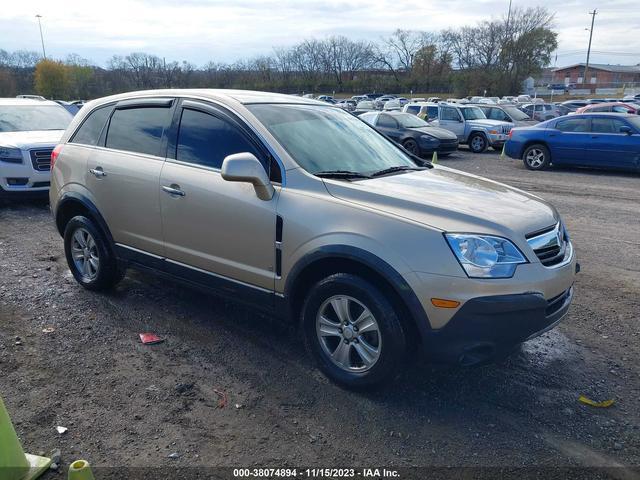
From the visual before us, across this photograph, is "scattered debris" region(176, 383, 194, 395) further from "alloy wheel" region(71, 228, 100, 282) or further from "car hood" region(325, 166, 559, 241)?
"alloy wheel" region(71, 228, 100, 282)

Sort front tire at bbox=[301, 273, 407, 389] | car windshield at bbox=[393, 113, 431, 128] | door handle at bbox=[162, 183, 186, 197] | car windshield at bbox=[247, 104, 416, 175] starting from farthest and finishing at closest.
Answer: car windshield at bbox=[393, 113, 431, 128], door handle at bbox=[162, 183, 186, 197], car windshield at bbox=[247, 104, 416, 175], front tire at bbox=[301, 273, 407, 389]

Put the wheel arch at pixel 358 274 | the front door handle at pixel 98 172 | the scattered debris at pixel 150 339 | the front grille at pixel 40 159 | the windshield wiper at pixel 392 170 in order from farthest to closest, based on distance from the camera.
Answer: the front grille at pixel 40 159
the front door handle at pixel 98 172
the scattered debris at pixel 150 339
the windshield wiper at pixel 392 170
the wheel arch at pixel 358 274

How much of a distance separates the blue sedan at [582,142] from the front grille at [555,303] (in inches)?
454

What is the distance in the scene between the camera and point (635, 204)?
9453mm

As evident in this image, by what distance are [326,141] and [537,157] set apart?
12.1 metres

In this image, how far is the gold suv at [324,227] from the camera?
2943 millimetres

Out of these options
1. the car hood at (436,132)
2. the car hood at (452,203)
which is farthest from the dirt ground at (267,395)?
the car hood at (436,132)

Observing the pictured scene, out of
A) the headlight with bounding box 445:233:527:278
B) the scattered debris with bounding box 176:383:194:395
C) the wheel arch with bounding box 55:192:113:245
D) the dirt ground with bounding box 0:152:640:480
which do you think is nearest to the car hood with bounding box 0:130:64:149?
the wheel arch with bounding box 55:192:113:245

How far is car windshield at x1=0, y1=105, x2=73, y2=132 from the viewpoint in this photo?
9.87m

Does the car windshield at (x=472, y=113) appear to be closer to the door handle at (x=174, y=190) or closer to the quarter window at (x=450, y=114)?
the quarter window at (x=450, y=114)

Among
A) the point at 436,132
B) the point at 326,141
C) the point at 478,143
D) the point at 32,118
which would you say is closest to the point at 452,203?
the point at 326,141

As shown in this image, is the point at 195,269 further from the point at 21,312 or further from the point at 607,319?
the point at 607,319

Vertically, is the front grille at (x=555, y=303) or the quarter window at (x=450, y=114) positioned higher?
the quarter window at (x=450, y=114)

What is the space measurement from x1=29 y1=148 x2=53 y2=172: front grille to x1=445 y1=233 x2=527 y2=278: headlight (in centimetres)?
829
